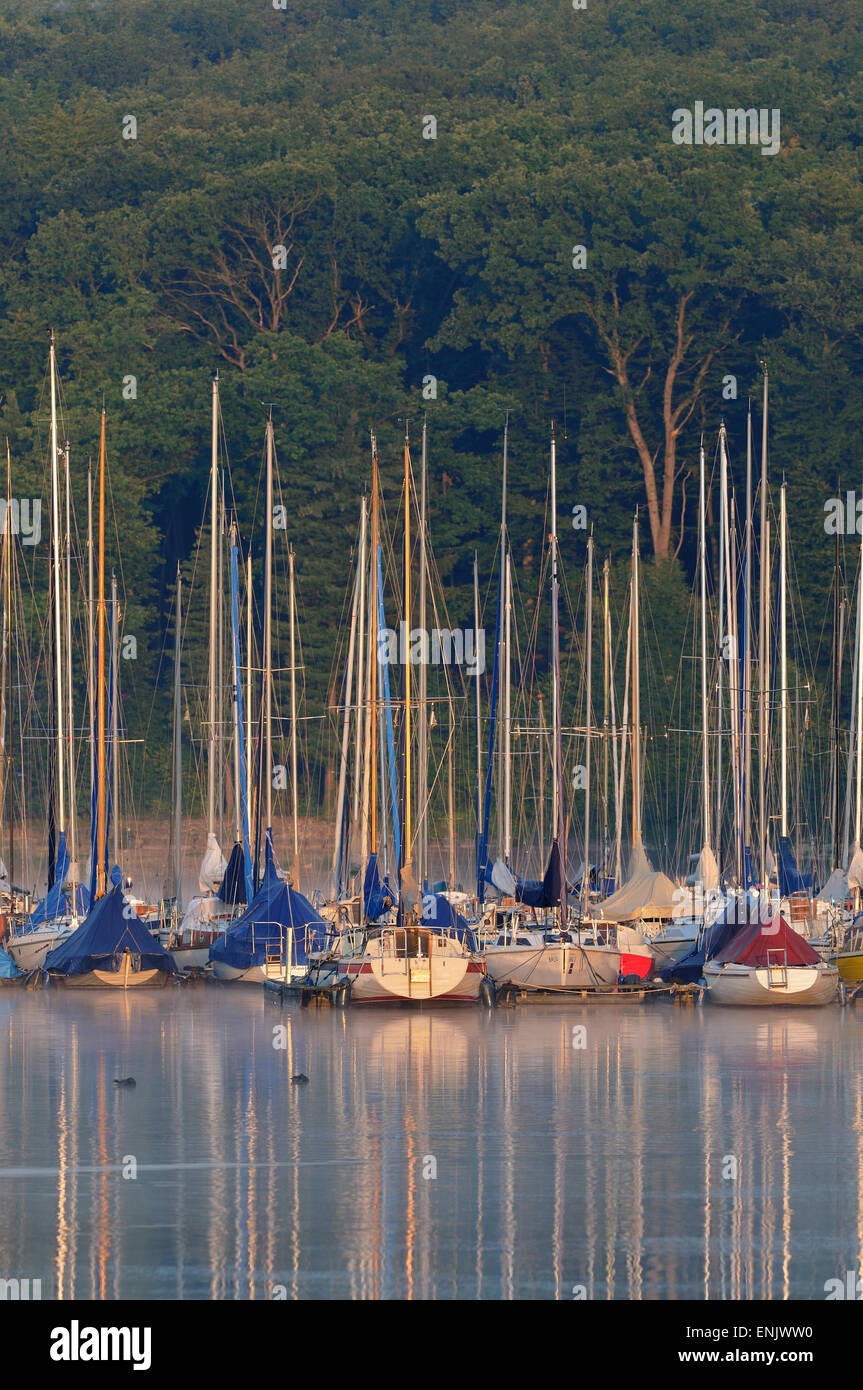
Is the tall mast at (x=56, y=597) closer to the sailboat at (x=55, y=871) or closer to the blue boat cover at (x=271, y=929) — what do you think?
the sailboat at (x=55, y=871)

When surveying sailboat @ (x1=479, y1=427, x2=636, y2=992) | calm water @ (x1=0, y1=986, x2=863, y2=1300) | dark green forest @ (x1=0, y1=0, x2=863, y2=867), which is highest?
dark green forest @ (x1=0, y1=0, x2=863, y2=867)

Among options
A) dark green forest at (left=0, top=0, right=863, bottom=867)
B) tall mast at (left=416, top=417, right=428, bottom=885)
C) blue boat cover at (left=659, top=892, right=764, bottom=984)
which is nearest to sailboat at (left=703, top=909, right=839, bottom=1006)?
blue boat cover at (left=659, top=892, right=764, bottom=984)

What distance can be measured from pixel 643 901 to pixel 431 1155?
28.9 metres

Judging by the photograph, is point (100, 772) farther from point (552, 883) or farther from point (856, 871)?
point (856, 871)

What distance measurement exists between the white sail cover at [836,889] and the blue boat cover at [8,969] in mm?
17889

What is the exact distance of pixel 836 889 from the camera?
2219 inches

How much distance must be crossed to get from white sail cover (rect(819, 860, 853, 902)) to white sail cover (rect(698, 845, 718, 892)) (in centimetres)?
332

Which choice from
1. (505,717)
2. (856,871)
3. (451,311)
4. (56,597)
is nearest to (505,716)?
(505,717)

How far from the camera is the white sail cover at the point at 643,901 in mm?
58250

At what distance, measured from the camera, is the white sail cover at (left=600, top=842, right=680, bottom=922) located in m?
58.2

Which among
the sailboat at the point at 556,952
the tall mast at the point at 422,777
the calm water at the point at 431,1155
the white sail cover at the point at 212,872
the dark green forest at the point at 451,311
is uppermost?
the dark green forest at the point at 451,311

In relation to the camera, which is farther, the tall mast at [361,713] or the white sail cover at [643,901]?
the white sail cover at [643,901]

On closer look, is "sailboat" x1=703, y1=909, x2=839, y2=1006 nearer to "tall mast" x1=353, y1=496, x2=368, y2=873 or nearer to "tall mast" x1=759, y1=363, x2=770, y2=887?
"tall mast" x1=759, y1=363, x2=770, y2=887

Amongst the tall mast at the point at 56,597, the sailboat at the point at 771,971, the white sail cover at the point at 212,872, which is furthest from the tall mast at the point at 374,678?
the sailboat at the point at 771,971
